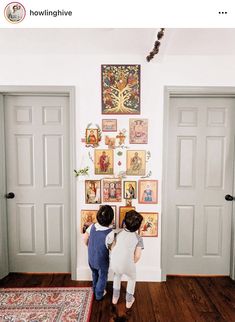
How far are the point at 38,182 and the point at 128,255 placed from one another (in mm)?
1271

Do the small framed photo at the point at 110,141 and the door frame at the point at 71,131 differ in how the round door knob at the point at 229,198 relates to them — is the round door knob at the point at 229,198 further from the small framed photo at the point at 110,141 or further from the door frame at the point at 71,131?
the door frame at the point at 71,131

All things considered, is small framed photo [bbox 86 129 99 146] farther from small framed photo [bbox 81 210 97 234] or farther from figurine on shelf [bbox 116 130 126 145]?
small framed photo [bbox 81 210 97 234]

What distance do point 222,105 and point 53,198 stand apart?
214cm

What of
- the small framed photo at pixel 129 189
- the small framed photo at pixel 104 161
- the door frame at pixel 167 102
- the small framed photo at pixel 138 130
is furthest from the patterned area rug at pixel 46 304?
the small framed photo at pixel 138 130

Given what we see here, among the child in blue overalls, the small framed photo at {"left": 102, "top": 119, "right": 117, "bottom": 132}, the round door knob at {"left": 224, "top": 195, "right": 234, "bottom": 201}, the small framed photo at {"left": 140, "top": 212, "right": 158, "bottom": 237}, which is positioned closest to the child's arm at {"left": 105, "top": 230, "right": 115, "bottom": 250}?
the child in blue overalls

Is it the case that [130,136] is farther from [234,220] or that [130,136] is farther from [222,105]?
[234,220]

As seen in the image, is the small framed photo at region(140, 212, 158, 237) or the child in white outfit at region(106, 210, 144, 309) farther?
the small framed photo at region(140, 212, 158, 237)

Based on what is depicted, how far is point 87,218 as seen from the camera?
2.42 metres

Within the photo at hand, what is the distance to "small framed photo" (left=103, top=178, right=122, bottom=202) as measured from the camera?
2396 mm

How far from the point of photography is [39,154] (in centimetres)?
251

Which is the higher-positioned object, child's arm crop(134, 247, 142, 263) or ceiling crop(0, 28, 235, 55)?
ceiling crop(0, 28, 235, 55)

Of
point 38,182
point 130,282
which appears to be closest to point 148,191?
point 130,282

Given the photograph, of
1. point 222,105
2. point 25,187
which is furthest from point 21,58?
point 222,105
